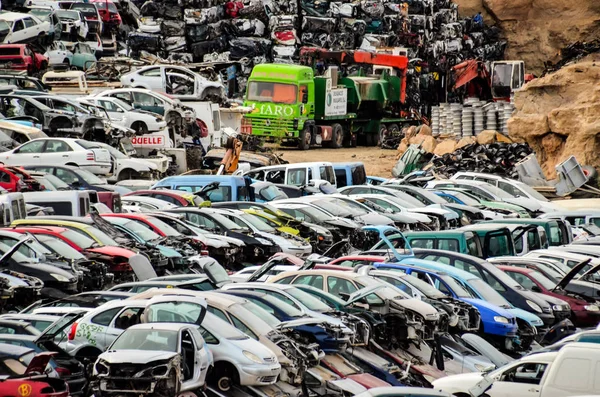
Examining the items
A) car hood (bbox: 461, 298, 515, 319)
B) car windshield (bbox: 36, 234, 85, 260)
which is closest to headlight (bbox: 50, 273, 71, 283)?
car windshield (bbox: 36, 234, 85, 260)

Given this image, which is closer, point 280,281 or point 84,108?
point 280,281

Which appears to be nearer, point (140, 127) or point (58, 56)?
point (140, 127)

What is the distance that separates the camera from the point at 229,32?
6594cm

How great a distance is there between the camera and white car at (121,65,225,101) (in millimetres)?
46781

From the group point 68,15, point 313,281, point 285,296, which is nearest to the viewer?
point 285,296

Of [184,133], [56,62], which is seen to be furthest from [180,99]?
[56,62]

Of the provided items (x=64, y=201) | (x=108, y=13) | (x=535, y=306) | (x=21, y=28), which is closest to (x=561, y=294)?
(x=535, y=306)

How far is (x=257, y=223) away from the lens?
2834cm

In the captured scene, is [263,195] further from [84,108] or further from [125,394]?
[125,394]

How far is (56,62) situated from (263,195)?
899 inches

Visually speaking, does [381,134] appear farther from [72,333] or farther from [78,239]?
[72,333]

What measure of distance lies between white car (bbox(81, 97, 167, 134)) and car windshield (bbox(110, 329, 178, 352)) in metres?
25.5

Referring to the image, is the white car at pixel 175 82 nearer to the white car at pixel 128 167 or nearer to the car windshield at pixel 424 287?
the white car at pixel 128 167

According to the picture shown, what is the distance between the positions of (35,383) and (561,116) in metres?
29.6
